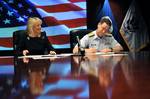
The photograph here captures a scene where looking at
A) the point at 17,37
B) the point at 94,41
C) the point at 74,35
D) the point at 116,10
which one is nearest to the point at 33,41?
the point at 17,37

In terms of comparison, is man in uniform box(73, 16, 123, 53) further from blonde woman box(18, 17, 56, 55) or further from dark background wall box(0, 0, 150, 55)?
dark background wall box(0, 0, 150, 55)

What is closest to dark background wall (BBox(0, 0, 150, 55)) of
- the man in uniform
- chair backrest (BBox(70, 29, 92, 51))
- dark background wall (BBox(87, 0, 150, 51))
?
dark background wall (BBox(87, 0, 150, 51))

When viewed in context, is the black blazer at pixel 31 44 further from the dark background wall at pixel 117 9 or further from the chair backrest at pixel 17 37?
the dark background wall at pixel 117 9

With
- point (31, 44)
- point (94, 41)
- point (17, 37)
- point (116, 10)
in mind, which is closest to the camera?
point (31, 44)

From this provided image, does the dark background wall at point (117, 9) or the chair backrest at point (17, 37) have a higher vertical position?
the dark background wall at point (117, 9)

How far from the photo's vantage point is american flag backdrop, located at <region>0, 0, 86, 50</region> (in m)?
5.95

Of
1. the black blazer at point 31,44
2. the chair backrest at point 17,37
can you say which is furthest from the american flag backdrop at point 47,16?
the black blazer at point 31,44

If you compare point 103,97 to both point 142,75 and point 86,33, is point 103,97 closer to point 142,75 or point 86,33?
point 142,75

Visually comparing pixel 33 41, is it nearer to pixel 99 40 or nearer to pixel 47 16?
pixel 99 40

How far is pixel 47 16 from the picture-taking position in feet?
19.8

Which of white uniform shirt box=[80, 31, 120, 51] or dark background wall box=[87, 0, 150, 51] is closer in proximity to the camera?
white uniform shirt box=[80, 31, 120, 51]

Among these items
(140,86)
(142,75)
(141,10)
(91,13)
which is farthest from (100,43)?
(140,86)

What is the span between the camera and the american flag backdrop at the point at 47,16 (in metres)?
5.95

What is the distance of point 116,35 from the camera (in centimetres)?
623
